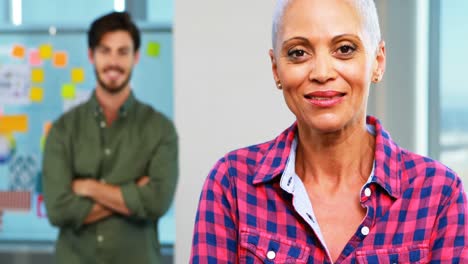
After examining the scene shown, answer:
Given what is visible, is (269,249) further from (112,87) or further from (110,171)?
(112,87)

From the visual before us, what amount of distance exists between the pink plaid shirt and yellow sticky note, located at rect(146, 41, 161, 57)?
8.21ft

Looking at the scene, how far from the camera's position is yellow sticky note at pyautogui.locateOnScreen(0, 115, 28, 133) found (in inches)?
153

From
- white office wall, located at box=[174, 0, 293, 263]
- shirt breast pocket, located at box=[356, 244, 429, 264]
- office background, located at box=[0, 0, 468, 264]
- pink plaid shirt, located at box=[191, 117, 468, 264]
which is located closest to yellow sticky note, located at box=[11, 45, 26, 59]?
office background, located at box=[0, 0, 468, 264]

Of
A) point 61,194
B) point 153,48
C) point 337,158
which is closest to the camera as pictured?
point 337,158

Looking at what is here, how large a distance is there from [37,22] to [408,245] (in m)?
3.02

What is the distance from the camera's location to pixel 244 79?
358 centimetres

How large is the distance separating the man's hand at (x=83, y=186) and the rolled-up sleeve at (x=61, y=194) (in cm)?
2

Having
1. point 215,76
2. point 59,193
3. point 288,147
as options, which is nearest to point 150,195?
point 59,193

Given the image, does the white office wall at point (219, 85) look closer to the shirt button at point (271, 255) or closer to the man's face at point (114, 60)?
the man's face at point (114, 60)

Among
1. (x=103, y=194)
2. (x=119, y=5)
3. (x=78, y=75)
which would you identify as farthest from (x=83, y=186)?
(x=119, y=5)

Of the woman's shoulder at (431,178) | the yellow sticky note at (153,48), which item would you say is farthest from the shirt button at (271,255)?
the yellow sticky note at (153,48)

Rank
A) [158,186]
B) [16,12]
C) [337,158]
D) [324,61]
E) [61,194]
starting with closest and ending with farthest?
[324,61]
[337,158]
[61,194]
[158,186]
[16,12]

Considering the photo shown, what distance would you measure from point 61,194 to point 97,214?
0.59ft

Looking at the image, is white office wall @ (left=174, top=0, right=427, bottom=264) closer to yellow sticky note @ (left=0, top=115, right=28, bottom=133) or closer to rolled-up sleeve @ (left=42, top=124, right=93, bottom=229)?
rolled-up sleeve @ (left=42, top=124, right=93, bottom=229)
